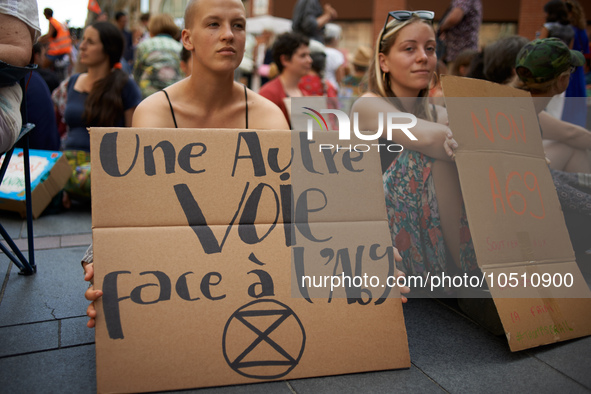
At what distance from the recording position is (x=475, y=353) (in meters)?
1.62

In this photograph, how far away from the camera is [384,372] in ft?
4.76

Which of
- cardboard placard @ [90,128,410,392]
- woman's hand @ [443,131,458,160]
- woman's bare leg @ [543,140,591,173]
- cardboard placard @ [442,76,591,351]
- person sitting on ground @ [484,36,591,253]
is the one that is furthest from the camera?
woman's bare leg @ [543,140,591,173]

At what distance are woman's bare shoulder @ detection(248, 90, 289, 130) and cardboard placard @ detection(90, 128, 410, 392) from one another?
1.30 feet

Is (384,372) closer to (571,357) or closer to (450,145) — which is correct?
(571,357)

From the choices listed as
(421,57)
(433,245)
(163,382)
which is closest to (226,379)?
(163,382)

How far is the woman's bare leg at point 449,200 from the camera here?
2.00 m

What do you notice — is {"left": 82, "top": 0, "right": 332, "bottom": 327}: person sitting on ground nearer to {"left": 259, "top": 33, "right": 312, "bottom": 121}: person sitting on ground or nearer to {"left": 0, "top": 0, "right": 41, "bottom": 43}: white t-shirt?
{"left": 0, "top": 0, "right": 41, "bottom": 43}: white t-shirt

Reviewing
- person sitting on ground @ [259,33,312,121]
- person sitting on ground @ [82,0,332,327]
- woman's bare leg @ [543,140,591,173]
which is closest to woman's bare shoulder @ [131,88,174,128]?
person sitting on ground @ [82,0,332,327]

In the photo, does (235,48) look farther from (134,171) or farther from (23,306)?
(23,306)

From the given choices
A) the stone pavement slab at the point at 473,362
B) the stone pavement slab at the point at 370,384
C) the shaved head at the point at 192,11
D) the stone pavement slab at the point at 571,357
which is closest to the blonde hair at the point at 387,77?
the shaved head at the point at 192,11

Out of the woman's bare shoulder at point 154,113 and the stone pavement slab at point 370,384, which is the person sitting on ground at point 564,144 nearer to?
the stone pavement slab at point 370,384

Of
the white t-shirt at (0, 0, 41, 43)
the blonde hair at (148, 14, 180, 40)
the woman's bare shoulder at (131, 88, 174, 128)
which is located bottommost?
the woman's bare shoulder at (131, 88, 174, 128)

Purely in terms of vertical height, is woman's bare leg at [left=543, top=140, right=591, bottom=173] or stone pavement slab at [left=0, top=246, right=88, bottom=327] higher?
woman's bare leg at [left=543, top=140, right=591, bottom=173]

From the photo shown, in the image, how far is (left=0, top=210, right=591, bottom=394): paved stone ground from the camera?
138 cm
